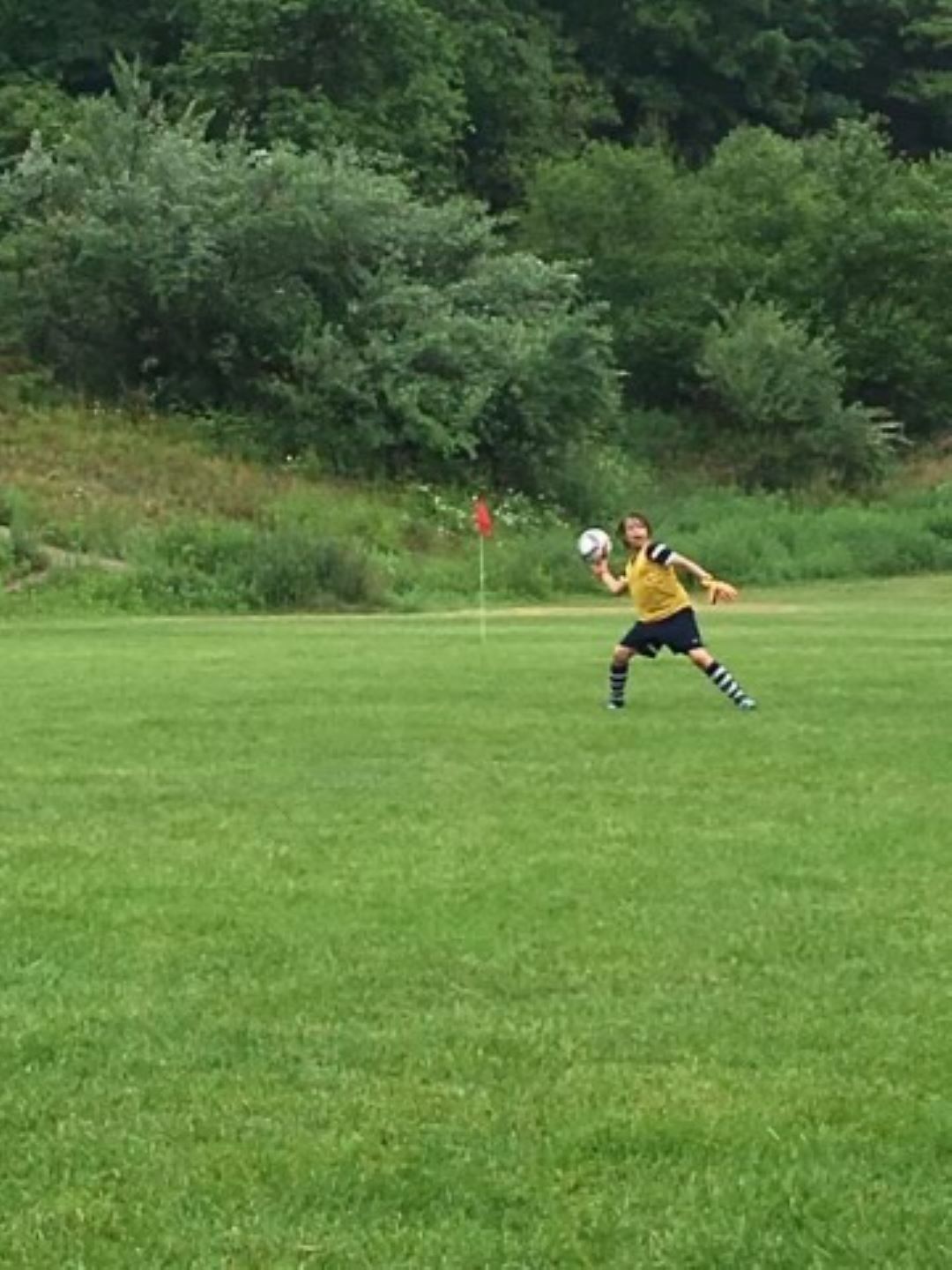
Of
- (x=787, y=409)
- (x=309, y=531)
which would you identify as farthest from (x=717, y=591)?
(x=787, y=409)

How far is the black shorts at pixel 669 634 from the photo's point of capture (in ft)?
62.2

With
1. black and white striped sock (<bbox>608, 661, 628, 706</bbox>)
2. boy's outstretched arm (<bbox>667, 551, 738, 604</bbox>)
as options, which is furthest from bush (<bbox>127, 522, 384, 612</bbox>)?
black and white striped sock (<bbox>608, 661, 628, 706</bbox>)

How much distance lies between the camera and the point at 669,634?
19.0 m

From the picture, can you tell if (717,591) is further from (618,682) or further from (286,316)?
(286,316)

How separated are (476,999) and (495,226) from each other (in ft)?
168

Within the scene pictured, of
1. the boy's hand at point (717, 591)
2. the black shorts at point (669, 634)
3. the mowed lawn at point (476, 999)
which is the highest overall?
the boy's hand at point (717, 591)

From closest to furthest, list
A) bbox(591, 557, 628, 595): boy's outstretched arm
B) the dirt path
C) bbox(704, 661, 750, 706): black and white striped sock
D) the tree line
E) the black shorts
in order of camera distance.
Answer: bbox(591, 557, 628, 595): boy's outstretched arm, bbox(704, 661, 750, 706): black and white striped sock, the black shorts, the dirt path, the tree line

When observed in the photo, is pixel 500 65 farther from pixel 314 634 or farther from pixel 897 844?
pixel 897 844

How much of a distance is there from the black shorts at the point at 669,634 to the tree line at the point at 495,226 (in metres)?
29.2

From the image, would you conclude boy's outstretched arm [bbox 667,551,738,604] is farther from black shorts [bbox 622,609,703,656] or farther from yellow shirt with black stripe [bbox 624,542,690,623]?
black shorts [bbox 622,609,703,656]

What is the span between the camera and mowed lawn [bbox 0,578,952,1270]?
17.9 feet

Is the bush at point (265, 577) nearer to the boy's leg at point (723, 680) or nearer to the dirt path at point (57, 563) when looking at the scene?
the dirt path at point (57, 563)

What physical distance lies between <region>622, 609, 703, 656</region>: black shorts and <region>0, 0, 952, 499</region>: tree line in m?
29.2

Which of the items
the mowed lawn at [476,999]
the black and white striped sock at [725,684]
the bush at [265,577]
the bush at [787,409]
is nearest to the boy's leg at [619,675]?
the black and white striped sock at [725,684]
